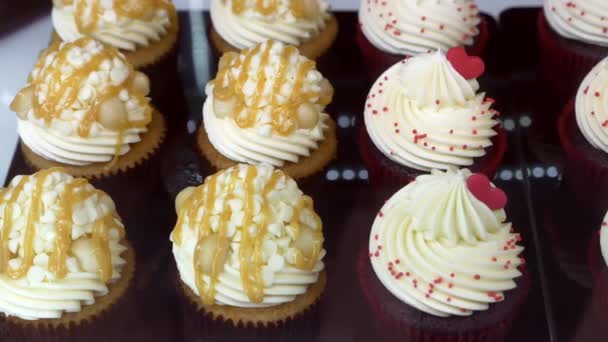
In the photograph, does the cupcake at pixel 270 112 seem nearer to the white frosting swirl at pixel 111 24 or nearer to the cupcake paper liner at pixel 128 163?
the cupcake paper liner at pixel 128 163

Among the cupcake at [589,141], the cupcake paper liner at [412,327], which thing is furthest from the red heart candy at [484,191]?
the cupcake at [589,141]

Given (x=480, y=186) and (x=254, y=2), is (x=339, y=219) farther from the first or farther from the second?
(x=254, y=2)

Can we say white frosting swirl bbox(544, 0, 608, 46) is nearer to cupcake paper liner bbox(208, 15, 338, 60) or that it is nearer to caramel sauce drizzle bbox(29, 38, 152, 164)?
cupcake paper liner bbox(208, 15, 338, 60)

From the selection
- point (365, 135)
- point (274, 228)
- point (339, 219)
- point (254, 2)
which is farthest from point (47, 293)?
point (254, 2)

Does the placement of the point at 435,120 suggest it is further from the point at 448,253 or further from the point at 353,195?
the point at 448,253

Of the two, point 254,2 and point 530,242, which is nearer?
point 530,242
